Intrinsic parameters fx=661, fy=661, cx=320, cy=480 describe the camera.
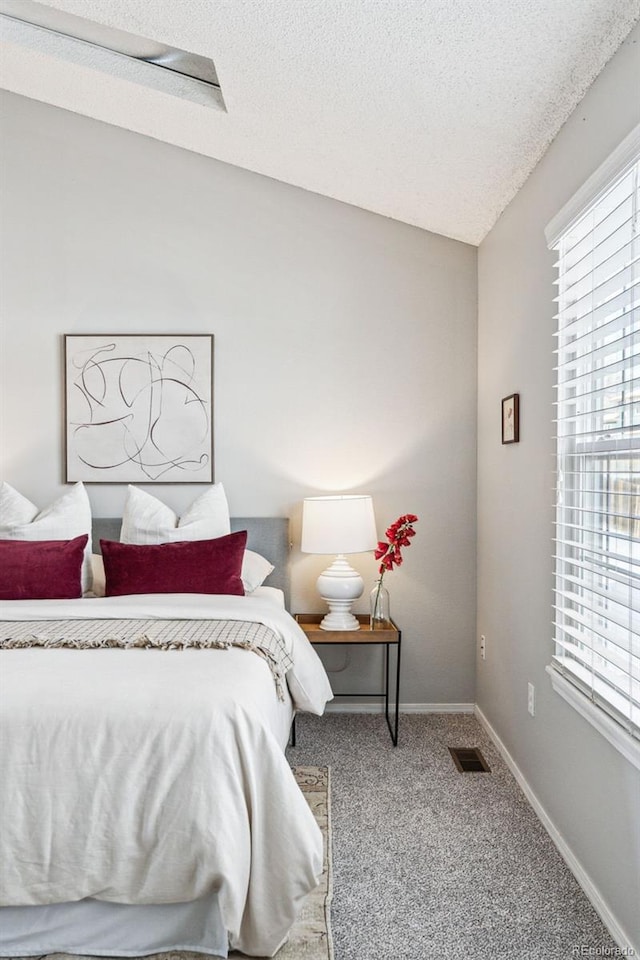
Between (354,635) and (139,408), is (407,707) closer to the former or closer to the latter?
(354,635)

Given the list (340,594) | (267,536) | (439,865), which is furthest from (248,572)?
(439,865)

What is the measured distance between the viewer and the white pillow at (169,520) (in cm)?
Answer: 325

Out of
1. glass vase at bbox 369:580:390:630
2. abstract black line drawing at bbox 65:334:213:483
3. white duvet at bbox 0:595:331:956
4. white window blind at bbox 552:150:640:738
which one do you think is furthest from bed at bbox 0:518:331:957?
abstract black line drawing at bbox 65:334:213:483

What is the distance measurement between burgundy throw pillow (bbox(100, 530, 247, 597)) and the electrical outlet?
4.25 feet

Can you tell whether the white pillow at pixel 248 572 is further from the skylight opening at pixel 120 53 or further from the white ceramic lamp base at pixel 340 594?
the skylight opening at pixel 120 53

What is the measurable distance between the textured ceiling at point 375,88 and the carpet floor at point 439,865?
8.01 feet

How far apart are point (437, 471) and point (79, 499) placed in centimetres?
187

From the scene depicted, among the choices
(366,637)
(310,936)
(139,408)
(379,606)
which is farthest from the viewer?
(139,408)

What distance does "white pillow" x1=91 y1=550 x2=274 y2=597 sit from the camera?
3184 millimetres

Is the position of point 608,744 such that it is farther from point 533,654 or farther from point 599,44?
point 599,44

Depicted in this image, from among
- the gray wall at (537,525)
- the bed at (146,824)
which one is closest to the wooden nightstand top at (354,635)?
the gray wall at (537,525)

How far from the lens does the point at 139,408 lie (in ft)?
11.6

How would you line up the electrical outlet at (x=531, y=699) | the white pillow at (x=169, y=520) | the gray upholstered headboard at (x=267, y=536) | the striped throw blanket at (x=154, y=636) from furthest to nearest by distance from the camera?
the gray upholstered headboard at (x=267, y=536)
the white pillow at (x=169, y=520)
the electrical outlet at (x=531, y=699)
the striped throw blanket at (x=154, y=636)

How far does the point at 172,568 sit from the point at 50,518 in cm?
73
